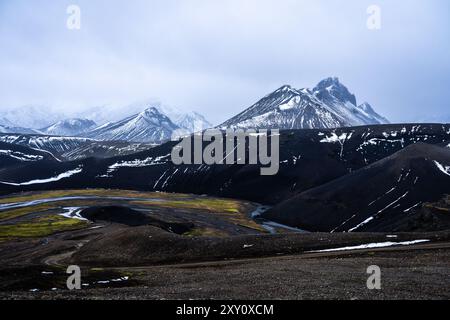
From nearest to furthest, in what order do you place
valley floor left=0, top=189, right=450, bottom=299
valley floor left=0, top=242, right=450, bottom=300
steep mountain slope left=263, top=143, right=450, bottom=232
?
valley floor left=0, top=242, right=450, bottom=300 → valley floor left=0, top=189, right=450, bottom=299 → steep mountain slope left=263, top=143, right=450, bottom=232

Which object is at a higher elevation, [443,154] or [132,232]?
[443,154]

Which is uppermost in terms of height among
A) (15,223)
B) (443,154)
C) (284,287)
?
(443,154)

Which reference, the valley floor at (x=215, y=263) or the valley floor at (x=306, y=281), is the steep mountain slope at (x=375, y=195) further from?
the valley floor at (x=306, y=281)

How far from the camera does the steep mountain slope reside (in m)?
148

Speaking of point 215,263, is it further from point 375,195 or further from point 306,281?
point 375,195

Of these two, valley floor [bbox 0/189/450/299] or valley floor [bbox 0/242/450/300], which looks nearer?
valley floor [bbox 0/242/450/300]

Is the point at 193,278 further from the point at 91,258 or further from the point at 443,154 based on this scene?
the point at 443,154

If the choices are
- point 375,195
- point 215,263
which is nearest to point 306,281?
point 215,263

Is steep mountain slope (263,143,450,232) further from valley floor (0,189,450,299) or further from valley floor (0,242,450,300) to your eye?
valley floor (0,242,450,300)

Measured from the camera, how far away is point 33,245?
102 metres

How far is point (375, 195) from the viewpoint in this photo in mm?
160500

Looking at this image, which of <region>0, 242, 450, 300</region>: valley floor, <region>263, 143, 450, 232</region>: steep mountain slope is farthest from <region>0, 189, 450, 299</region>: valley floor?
<region>263, 143, 450, 232</region>: steep mountain slope
